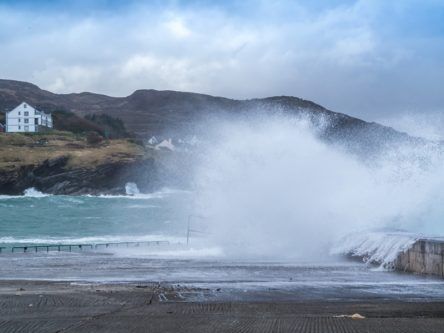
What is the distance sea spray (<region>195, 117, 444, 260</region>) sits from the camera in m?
19.6

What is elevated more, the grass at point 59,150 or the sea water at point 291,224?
the grass at point 59,150

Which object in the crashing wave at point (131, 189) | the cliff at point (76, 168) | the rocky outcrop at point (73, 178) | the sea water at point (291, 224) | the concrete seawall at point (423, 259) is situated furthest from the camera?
the crashing wave at point (131, 189)

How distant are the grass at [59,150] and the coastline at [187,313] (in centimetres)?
9074

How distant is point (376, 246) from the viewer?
14.7m

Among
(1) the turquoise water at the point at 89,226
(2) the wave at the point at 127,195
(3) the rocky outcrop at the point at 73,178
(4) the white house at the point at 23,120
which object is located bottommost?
(2) the wave at the point at 127,195

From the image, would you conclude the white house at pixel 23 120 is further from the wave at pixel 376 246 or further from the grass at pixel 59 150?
the wave at pixel 376 246

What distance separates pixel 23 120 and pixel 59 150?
2849cm

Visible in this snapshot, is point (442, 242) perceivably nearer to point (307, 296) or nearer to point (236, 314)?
point (307, 296)

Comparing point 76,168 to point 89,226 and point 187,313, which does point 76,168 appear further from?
point 187,313

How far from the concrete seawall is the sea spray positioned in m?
4.63

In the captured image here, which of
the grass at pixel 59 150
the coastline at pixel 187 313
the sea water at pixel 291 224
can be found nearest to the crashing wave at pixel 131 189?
the grass at pixel 59 150

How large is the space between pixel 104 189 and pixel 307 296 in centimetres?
8950

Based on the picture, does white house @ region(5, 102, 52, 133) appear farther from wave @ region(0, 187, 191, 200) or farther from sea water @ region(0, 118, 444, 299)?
sea water @ region(0, 118, 444, 299)

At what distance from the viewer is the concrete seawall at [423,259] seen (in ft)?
38.0
